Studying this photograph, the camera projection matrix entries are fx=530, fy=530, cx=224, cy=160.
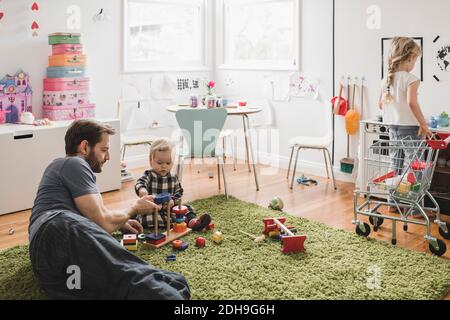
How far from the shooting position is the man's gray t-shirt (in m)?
2.48

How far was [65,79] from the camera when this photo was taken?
4613 millimetres

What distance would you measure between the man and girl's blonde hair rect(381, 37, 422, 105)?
86.6 inches

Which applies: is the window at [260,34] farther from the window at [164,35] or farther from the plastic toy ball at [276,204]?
the plastic toy ball at [276,204]

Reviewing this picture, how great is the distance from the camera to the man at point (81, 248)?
228 cm

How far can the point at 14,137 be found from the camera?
3947 millimetres

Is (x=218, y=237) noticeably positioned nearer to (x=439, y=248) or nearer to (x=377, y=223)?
(x=377, y=223)

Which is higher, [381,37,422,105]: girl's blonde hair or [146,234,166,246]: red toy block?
[381,37,422,105]: girl's blonde hair

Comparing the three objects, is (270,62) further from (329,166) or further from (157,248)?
(157,248)

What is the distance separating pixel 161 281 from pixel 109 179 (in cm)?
243

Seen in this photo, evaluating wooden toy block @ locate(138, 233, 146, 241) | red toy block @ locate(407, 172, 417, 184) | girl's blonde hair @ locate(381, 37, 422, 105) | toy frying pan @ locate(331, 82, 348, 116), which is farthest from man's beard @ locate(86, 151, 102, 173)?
toy frying pan @ locate(331, 82, 348, 116)

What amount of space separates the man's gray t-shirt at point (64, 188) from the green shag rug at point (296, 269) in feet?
1.44

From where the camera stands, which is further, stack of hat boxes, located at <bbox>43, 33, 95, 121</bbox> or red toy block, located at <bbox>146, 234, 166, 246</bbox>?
stack of hat boxes, located at <bbox>43, 33, 95, 121</bbox>

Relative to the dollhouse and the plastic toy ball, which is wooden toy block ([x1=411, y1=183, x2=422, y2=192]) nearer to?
the plastic toy ball

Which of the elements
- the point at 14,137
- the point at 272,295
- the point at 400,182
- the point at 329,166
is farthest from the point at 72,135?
the point at 329,166
